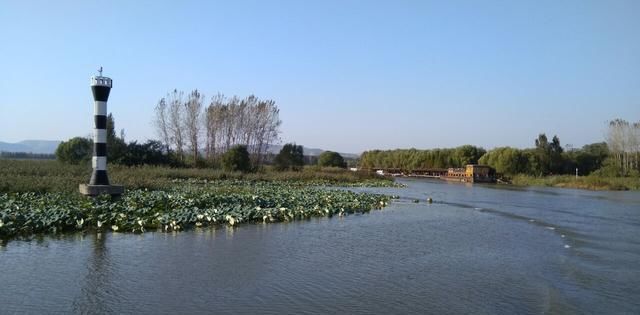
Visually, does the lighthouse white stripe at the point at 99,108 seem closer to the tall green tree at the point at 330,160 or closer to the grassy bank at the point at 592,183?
the grassy bank at the point at 592,183

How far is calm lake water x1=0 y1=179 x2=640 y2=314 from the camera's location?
7.36 meters

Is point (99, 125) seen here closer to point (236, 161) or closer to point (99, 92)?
point (99, 92)

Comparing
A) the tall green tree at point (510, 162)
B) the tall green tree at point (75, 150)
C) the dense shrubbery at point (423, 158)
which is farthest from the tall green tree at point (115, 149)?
the dense shrubbery at point (423, 158)

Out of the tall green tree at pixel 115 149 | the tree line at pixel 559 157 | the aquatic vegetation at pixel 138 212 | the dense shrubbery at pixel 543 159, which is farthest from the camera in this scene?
the dense shrubbery at pixel 543 159

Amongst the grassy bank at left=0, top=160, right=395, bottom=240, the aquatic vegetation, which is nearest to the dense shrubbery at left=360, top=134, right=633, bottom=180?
the grassy bank at left=0, top=160, right=395, bottom=240

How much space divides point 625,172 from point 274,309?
7298 cm

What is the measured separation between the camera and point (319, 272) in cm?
945

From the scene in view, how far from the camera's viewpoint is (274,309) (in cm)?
709

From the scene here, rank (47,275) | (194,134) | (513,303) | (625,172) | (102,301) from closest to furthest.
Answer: (102,301)
(513,303)
(47,275)
(194,134)
(625,172)

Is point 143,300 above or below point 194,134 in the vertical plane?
below

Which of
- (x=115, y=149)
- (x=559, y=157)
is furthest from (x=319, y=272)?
(x=559, y=157)

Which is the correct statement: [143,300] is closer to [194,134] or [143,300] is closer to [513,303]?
[513,303]

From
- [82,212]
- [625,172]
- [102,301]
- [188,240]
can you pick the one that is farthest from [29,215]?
[625,172]

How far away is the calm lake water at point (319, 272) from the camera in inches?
290
